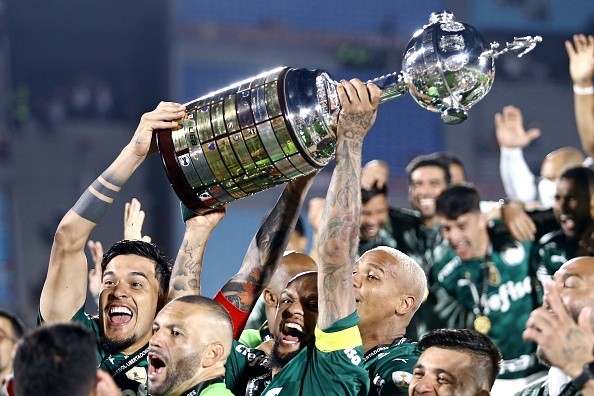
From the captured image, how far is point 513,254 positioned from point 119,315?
2120mm

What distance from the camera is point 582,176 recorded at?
446 centimetres

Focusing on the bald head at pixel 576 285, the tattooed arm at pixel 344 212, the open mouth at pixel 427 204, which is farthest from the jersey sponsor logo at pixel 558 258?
the tattooed arm at pixel 344 212

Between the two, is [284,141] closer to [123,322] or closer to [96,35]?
[123,322]

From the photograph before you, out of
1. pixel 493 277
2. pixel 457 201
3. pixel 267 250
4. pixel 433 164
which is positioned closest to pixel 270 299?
pixel 267 250

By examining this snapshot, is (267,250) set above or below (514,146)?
below

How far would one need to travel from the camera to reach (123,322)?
3223 mm

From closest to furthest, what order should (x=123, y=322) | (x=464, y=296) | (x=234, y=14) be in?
(x=123, y=322), (x=464, y=296), (x=234, y=14)

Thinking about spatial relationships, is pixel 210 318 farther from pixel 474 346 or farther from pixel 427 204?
pixel 427 204

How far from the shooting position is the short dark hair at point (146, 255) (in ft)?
10.9

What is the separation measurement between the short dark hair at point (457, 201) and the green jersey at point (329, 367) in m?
2.06

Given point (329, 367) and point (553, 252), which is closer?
point (329, 367)

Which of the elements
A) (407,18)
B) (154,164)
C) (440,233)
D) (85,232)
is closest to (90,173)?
(154,164)

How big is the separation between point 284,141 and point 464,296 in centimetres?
239

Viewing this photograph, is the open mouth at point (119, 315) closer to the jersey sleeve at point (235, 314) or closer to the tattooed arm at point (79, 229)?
the tattooed arm at point (79, 229)
